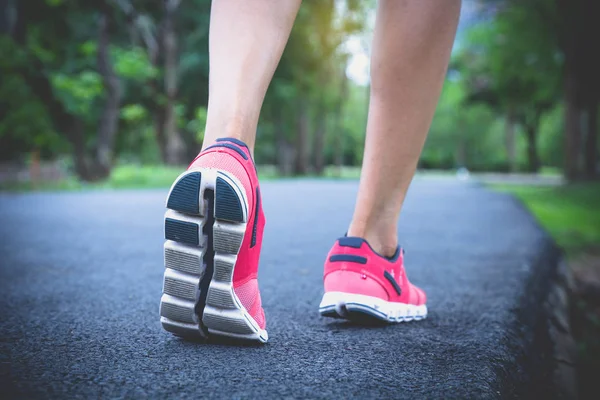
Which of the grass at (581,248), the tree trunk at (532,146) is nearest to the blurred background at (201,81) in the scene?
the grass at (581,248)

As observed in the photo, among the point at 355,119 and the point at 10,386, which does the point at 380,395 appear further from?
the point at 355,119

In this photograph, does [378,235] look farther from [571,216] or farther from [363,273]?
[571,216]

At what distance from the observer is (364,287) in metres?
1.53

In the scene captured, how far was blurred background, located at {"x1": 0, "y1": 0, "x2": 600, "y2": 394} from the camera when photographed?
11.8m

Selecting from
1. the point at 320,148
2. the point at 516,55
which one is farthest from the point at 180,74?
the point at 516,55

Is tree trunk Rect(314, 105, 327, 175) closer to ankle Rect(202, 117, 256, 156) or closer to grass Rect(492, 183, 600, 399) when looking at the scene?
grass Rect(492, 183, 600, 399)

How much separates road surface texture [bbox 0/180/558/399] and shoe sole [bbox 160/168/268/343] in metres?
0.10

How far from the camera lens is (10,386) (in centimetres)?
100

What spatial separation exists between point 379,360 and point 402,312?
396 mm

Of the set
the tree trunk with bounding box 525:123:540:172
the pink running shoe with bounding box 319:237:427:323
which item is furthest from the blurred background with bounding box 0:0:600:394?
the tree trunk with bounding box 525:123:540:172

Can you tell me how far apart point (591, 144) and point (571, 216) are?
30.4ft

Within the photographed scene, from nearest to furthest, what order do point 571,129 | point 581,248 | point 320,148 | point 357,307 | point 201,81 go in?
point 357,307 < point 581,248 < point 571,129 < point 201,81 < point 320,148

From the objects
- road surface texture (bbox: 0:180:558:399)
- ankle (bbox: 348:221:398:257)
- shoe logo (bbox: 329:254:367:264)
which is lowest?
road surface texture (bbox: 0:180:558:399)

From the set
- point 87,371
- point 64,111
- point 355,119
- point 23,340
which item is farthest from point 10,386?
point 355,119
